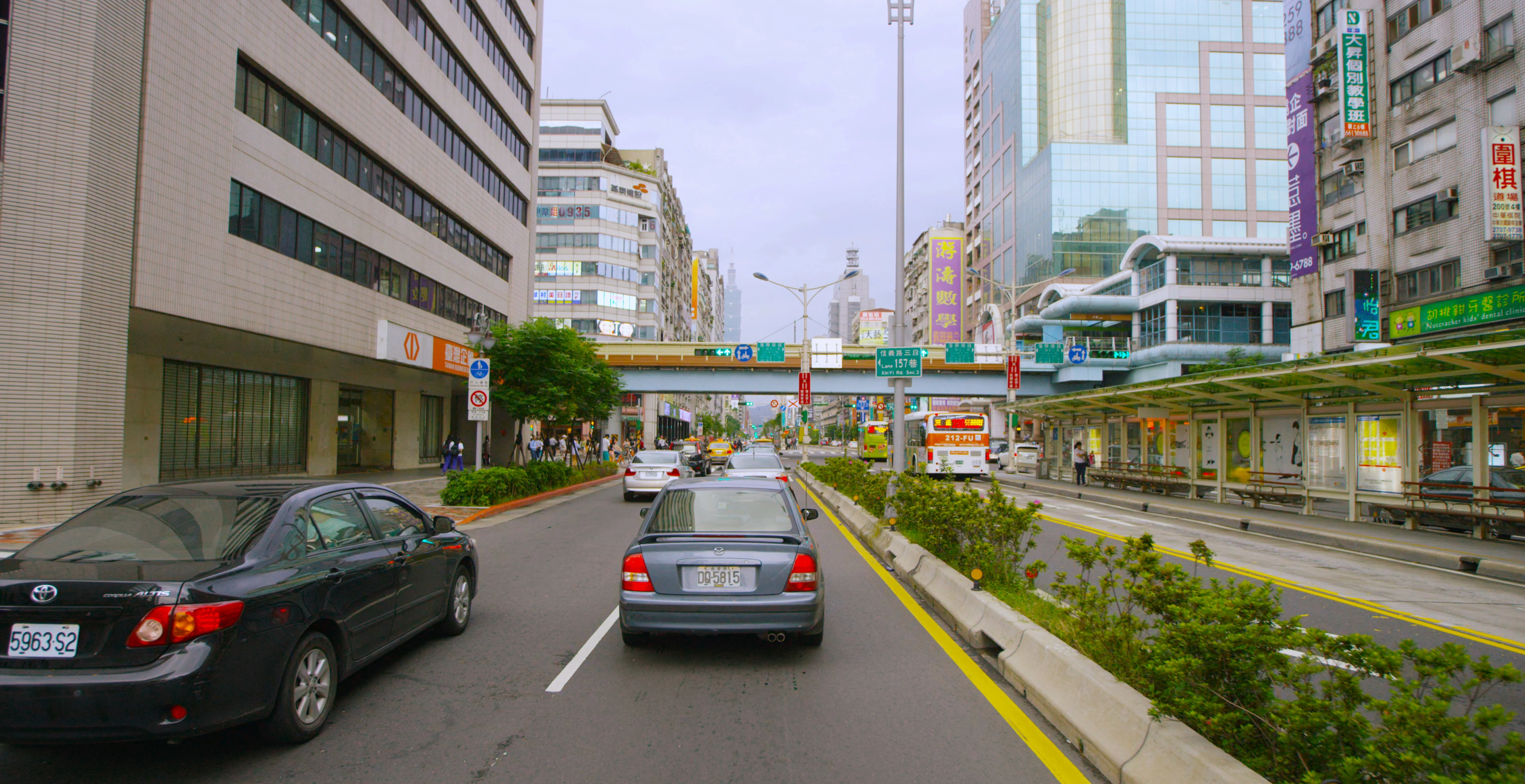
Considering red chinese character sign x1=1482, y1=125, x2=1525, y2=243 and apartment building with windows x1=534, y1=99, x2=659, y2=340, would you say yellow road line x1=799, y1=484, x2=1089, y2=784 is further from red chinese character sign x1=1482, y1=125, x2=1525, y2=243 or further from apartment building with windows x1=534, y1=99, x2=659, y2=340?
apartment building with windows x1=534, y1=99, x2=659, y2=340

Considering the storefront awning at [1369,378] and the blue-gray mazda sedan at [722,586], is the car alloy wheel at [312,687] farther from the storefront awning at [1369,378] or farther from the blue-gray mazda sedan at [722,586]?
the storefront awning at [1369,378]

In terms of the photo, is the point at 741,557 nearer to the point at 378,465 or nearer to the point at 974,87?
the point at 378,465

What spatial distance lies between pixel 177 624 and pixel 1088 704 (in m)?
4.96

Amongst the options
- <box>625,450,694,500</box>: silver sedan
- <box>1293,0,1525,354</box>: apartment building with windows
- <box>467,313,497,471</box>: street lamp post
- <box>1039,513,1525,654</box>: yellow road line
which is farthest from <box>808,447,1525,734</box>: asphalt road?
<box>1293,0,1525,354</box>: apartment building with windows

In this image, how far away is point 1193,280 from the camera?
50688mm

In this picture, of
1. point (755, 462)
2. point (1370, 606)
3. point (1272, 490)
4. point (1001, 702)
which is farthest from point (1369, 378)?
point (1001, 702)

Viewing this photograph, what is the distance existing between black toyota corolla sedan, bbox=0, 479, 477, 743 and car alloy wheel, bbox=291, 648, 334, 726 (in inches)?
0.4

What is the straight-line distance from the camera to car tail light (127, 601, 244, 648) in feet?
12.5

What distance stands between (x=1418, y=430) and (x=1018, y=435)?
56.7 meters

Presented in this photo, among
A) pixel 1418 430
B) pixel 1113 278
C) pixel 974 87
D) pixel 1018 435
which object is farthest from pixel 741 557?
pixel 974 87

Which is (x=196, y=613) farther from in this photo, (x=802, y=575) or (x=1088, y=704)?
(x=1088, y=704)

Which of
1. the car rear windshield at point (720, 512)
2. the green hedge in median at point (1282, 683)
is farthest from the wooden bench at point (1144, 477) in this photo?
the car rear windshield at point (720, 512)

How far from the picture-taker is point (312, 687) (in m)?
4.62

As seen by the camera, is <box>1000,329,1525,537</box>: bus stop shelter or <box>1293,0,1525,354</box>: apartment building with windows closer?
<box>1000,329,1525,537</box>: bus stop shelter
